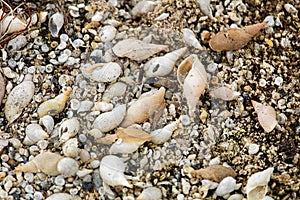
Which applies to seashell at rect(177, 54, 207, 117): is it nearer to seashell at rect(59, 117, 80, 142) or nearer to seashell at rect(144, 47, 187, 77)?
seashell at rect(144, 47, 187, 77)

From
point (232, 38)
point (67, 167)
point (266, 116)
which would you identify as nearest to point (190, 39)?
point (232, 38)

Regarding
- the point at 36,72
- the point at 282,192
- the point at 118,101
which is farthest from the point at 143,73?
the point at 282,192

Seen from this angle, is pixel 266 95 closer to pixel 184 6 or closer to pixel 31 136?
pixel 184 6

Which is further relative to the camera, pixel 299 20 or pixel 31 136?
pixel 299 20

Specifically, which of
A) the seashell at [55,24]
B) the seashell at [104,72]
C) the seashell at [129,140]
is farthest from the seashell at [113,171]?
the seashell at [55,24]

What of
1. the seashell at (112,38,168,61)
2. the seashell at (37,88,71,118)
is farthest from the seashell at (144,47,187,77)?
the seashell at (37,88,71,118)

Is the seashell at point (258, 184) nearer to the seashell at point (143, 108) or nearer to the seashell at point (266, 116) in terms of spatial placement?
the seashell at point (266, 116)

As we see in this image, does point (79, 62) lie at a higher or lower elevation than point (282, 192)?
higher
